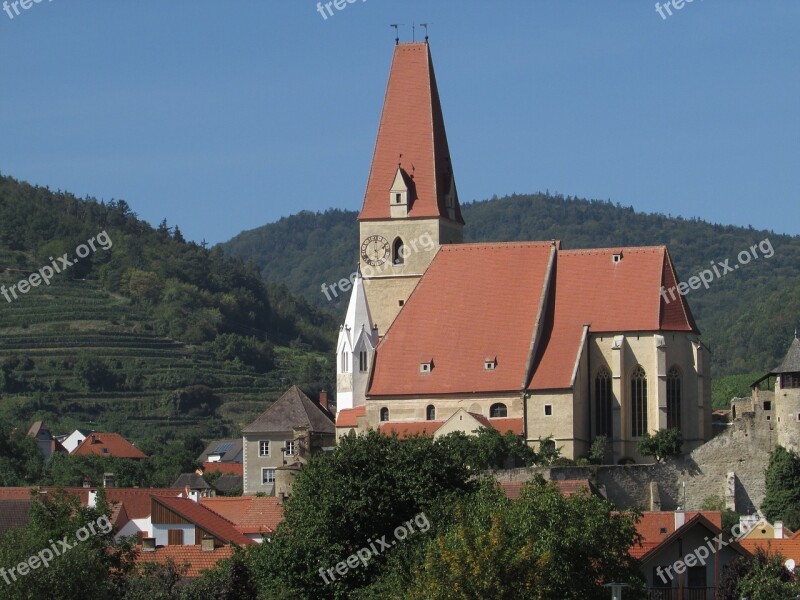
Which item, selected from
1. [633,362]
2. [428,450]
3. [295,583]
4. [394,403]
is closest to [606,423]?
[633,362]

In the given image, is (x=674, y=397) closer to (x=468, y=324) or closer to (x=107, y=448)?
(x=468, y=324)

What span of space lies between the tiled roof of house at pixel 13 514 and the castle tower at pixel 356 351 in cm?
1552

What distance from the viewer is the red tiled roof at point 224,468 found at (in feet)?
339

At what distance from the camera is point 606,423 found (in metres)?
67.5

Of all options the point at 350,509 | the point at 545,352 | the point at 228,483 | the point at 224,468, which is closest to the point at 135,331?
the point at 224,468

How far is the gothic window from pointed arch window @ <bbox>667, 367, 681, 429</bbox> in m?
5.16

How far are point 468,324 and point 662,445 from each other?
783cm

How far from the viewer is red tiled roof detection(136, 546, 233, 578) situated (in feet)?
166

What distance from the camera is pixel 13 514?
5866cm

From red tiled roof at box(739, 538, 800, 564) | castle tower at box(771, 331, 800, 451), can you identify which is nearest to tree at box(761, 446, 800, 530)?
castle tower at box(771, 331, 800, 451)

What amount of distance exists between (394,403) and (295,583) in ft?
79.9

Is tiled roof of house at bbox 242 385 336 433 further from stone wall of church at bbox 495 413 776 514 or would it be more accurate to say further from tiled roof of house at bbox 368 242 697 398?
stone wall of church at bbox 495 413 776 514

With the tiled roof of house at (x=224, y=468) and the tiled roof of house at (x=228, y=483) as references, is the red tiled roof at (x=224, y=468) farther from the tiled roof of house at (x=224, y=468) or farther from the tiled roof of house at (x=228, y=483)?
the tiled roof of house at (x=228, y=483)

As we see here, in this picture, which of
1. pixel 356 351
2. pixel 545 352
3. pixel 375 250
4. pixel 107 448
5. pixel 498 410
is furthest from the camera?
pixel 107 448
